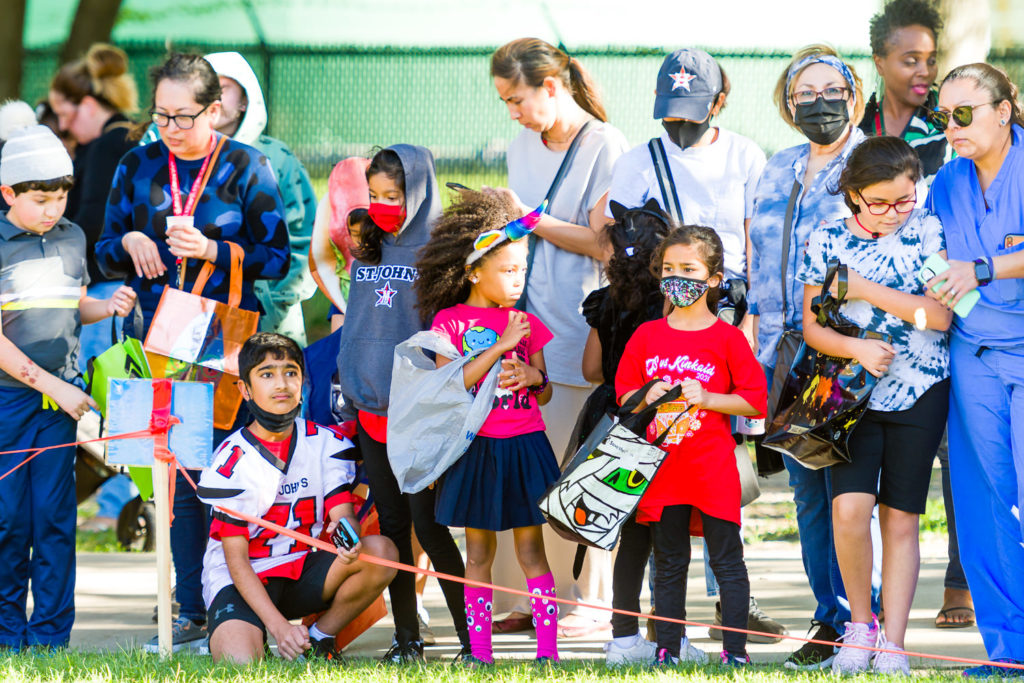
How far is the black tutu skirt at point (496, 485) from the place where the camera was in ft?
15.4

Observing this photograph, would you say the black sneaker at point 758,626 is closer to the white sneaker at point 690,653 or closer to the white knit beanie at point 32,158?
the white sneaker at point 690,653

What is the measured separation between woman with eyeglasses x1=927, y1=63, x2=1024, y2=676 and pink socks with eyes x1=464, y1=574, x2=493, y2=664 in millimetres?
1828

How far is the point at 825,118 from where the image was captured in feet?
16.7

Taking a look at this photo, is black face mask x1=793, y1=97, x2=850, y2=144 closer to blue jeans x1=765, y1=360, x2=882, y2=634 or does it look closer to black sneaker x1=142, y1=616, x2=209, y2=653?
blue jeans x1=765, y1=360, x2=882, y2=634

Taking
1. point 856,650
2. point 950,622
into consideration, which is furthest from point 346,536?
point 950,622

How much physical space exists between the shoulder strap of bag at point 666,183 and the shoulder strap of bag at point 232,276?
1.92m

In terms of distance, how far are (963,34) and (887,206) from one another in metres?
4.32

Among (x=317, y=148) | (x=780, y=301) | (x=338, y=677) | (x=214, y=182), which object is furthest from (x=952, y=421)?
(x=317, y=148)

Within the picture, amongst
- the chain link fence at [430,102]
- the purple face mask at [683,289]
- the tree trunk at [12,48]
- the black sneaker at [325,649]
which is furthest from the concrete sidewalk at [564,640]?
the tree trunk at [12,48]

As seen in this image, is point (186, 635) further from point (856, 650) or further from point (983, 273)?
point (983, 273)

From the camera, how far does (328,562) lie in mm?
5027

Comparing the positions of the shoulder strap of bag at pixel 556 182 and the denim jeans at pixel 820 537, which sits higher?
the shoulder strap of bag at pixel 556 182

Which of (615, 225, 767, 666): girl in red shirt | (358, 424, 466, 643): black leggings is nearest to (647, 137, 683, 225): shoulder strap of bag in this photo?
(615, 225, 767, 666): girl in red shirt

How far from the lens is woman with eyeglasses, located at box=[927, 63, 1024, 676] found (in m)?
4.36
